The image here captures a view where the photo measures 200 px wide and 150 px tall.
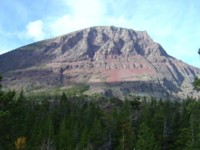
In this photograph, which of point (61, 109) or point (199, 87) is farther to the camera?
point (61, 109)

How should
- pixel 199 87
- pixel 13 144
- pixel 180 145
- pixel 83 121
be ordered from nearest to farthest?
pixel 199 87 < pixel 13 144 < pixel 180 145 < pixel 83 121

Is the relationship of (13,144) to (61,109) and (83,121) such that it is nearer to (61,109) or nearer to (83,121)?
(83,121)

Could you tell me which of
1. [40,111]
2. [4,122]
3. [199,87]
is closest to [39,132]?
[40,111]

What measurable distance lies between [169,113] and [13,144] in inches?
1581

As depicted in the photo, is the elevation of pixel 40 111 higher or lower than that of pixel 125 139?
higher

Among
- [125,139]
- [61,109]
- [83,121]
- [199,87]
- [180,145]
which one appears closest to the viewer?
[199,87]

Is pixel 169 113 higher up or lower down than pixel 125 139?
higher up

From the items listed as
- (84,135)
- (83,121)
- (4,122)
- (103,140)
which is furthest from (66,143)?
(4,122)

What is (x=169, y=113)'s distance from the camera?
95750 mm

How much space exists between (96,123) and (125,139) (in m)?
9.30

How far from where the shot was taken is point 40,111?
367 ft

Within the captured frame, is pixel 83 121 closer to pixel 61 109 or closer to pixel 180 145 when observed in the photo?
pixel 61 109

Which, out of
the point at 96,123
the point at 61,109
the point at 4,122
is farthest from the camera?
the point at 61,109

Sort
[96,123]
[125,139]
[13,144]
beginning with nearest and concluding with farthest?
[13,144]
[125,139]
[96,123]
